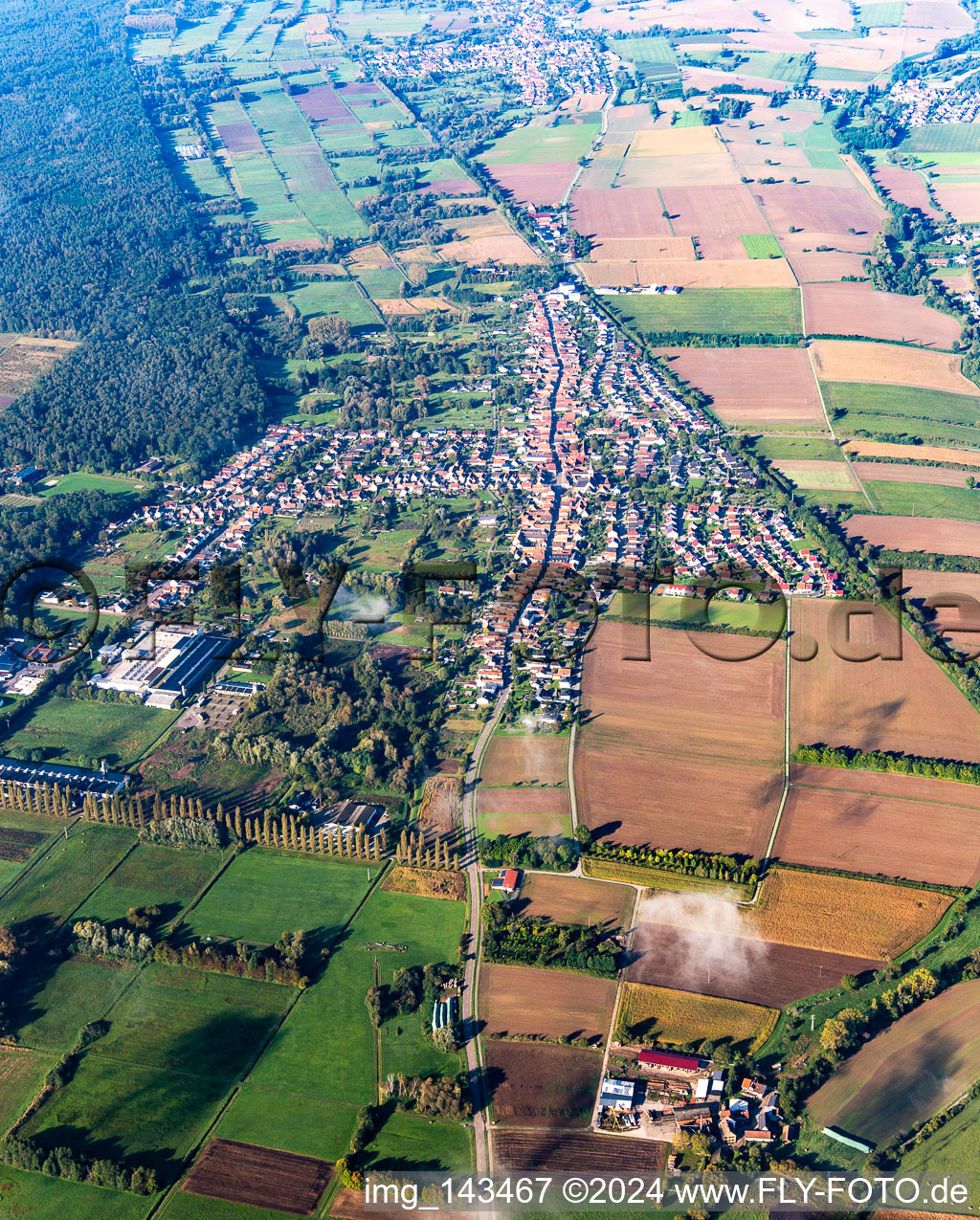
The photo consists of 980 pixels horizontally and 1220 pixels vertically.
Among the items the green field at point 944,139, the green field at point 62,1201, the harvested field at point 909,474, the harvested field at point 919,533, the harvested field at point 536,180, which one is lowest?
the green field at point 62,1201

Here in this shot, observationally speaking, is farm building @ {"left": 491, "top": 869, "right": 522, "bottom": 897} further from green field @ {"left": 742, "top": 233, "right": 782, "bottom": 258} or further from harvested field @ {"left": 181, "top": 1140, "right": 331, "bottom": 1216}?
green field @ {"left": 742, "top": 233, "right": 782, "bottom": 258}

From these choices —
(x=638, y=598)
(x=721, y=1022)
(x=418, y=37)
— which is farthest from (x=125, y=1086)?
(x=418, y=37)

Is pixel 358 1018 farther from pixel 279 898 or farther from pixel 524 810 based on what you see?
pixel 524 810

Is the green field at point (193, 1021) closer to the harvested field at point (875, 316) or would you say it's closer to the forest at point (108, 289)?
the forest at point (108, 289)

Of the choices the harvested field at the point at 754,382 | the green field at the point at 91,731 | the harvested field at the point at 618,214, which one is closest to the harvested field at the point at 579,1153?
the green field at the point at 91,731

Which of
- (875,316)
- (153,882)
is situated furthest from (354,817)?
(875,316)

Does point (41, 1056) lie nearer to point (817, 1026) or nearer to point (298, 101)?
point (817, 1026)
